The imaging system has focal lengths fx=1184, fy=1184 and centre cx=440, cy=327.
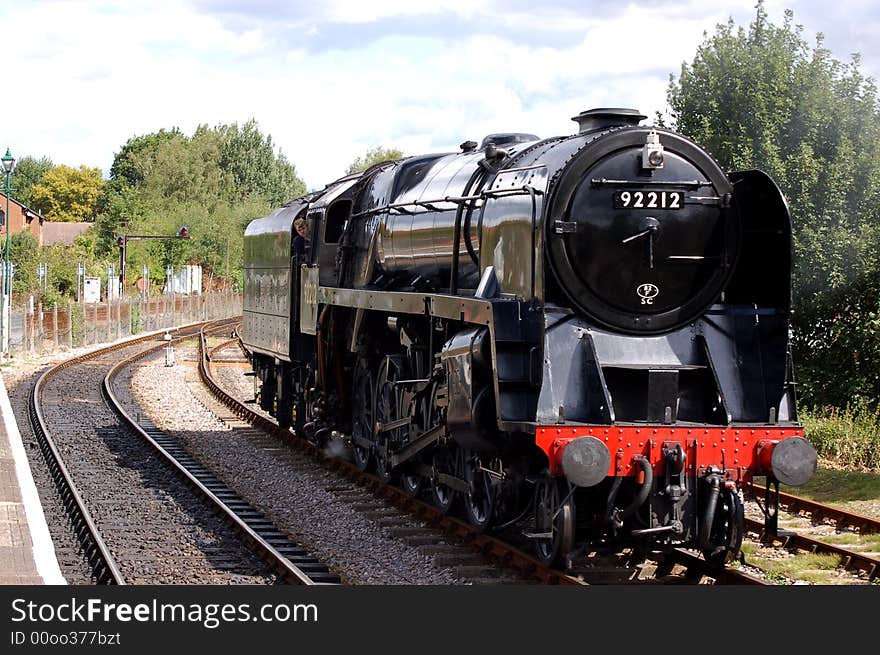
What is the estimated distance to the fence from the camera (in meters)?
34.3

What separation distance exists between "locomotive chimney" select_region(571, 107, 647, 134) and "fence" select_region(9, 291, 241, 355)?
26972 millimetres

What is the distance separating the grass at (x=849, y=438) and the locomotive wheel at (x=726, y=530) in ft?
21.7

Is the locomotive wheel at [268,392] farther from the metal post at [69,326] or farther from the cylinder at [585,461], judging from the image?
the metal post at [69,326]

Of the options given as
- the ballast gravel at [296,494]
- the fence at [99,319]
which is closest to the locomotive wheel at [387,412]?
the ballast gravel at [296,494]

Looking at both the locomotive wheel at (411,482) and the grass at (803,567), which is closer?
the grass at (803,567)

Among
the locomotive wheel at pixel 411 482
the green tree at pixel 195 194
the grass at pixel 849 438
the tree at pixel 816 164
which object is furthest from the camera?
the green tree at pixel 195 194

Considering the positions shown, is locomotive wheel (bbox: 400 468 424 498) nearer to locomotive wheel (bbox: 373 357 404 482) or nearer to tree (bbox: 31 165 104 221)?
locomotive wheel (bbox: 373 357 404 482)

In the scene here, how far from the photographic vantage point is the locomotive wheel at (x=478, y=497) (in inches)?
386

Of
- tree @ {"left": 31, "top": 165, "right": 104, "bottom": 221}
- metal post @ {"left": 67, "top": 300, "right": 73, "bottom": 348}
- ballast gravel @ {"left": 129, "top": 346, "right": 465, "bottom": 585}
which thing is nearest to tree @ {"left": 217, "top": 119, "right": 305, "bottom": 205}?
tree @ {"left": 31, "top": 165, "right": 104, "bottom": 221}

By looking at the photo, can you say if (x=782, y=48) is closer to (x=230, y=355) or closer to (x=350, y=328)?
(x=350, y=328)

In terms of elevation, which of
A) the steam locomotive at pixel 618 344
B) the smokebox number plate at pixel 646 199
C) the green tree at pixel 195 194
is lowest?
the steam locomotive at pixel 618 344

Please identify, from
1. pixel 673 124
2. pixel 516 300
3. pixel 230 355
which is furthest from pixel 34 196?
pixel 516 300

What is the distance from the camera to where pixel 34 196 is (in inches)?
4747

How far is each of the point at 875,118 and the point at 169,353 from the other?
1939 cm
